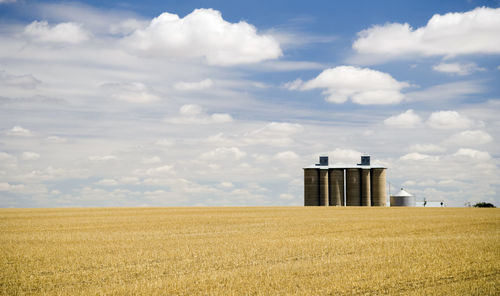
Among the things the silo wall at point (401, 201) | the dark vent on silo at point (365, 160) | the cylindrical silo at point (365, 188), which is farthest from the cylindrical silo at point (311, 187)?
the silo wall at point (401, 201)

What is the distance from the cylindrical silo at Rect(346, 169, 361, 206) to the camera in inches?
3359

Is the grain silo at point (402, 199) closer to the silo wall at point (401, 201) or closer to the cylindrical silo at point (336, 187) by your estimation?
the silo wall at point (401, 201)

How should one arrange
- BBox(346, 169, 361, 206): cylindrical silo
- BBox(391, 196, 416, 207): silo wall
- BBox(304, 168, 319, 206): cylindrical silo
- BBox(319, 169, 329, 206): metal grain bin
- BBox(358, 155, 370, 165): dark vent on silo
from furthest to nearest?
1. BBox(358, 155, 370, 165): dark vent on silo
2. BBox(391, 196, 416, 207): silo wall
3. BBox(346, 169, 361, 206): cylindrical silo
4. BBox(304, 168, 319, 206): cylindrical silo
5. BBox(319, 169, 329, 206): metal grain bin

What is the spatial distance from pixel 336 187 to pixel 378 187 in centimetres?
713

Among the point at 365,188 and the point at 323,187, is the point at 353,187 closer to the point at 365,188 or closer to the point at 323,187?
the point at 365,188

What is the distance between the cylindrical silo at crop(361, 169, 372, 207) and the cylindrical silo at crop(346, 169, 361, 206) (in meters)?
0.66

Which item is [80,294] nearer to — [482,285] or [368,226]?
[482,285]

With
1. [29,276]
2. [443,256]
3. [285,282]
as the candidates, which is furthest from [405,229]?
[29,276]

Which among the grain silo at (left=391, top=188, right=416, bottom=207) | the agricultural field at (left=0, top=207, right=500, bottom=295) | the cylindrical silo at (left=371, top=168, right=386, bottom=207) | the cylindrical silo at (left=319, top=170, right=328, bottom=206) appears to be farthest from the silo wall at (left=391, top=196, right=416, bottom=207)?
the agricultural field at (left=0, top=207, right=500, bottom=295)

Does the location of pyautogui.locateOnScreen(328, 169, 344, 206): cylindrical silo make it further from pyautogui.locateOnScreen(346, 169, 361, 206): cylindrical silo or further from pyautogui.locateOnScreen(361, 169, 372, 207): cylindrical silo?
pyautogui.locateOnScreen(361, 169, 372, 207): cylindrical silo

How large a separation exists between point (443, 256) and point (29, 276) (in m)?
16.3

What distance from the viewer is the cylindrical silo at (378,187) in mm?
85812

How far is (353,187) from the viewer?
85688 mm

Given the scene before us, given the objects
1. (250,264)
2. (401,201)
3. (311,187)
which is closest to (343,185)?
(311,187)
